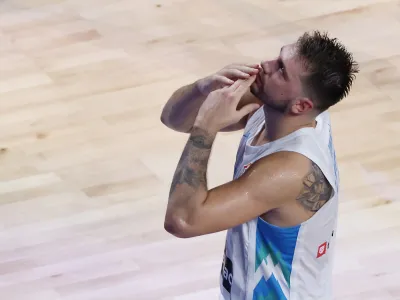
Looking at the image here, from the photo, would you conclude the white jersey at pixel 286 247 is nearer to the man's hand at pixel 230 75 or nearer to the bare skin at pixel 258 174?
the bare skin at pixel 258 174

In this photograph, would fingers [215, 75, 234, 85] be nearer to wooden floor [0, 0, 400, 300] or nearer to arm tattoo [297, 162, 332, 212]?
arm tattoo [297, 162, 332, 212]

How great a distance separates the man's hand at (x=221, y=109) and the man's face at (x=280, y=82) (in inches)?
2.3

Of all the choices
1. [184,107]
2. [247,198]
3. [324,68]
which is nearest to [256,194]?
[247,198]

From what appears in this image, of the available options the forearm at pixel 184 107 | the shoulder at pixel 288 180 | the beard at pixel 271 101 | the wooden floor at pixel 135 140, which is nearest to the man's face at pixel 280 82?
the beard at pixel 271 101

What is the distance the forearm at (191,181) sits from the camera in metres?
2.23

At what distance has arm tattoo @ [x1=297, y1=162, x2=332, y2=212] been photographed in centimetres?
227

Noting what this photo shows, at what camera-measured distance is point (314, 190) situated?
7.48 ft

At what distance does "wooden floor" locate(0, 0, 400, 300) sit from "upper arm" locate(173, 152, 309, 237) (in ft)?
4.04

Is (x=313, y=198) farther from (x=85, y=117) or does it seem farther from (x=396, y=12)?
(x=396, y=12)

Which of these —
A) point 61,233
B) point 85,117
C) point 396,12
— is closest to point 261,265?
point 61,233

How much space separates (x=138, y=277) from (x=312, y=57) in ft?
4.93

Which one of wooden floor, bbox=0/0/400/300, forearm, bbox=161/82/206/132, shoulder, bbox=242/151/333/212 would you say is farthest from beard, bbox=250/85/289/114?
wooden floor, bbox=0/0/400/300

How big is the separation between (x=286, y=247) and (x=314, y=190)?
173 mm

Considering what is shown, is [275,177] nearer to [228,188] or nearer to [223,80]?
[228,188]
